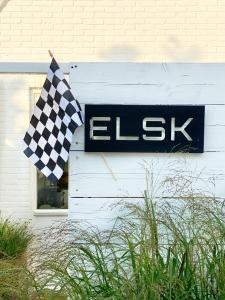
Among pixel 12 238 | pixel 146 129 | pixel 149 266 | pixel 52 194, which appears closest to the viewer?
pixel 149 266

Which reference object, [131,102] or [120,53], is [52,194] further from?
[131,102]

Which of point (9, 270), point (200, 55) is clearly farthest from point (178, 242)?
point (200, 55)

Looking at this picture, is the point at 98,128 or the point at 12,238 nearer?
the point at 98,128

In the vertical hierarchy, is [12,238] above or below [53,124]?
below

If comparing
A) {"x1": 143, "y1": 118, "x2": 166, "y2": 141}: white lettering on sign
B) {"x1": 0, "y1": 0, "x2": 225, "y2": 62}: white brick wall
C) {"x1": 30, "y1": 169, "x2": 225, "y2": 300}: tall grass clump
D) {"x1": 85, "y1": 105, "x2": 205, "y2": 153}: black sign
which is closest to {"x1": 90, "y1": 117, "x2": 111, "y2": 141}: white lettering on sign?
Result: {"x1": 85, "y1": 105, "x2": 205, "y2": 153}: black sign

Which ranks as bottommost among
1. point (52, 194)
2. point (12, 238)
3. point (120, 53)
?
point (12, 238)

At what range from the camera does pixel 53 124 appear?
2445 millimetres

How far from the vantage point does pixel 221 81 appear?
7.99ft

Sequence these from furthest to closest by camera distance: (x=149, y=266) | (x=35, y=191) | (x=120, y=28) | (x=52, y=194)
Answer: (x=52, y=194)
(x=35, y=191)
(x=120, y=28)
(x=149, y=266)

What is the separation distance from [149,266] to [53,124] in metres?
0.98

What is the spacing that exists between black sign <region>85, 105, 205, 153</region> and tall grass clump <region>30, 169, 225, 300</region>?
1.29 feet

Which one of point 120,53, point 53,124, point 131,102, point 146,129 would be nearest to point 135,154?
point 146,129

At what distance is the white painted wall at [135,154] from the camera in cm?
244

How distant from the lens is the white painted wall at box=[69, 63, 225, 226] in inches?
95.9
